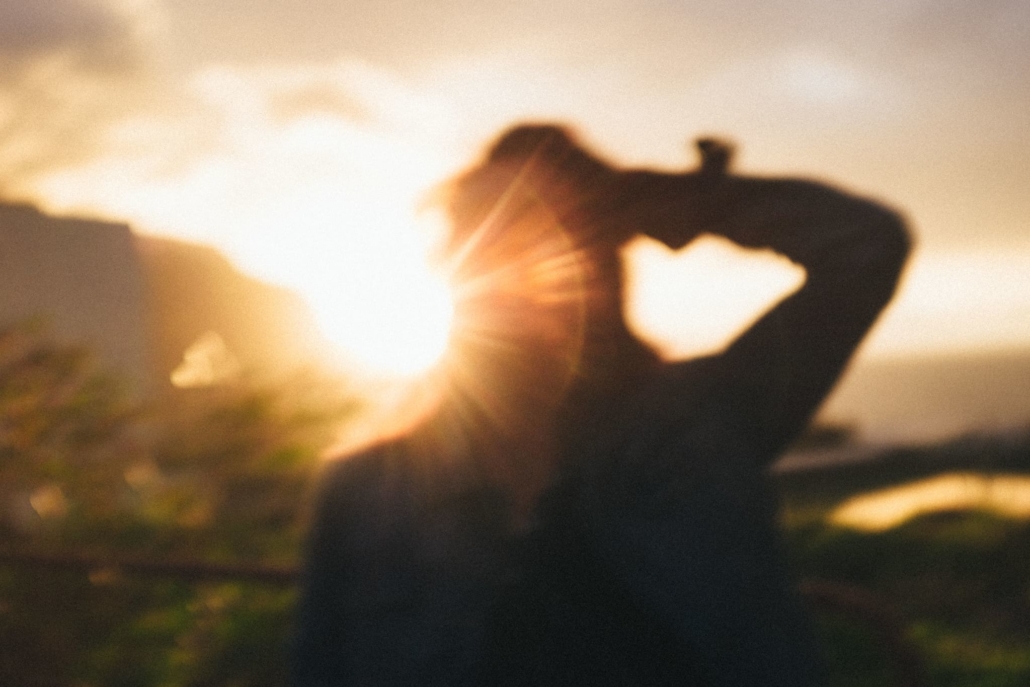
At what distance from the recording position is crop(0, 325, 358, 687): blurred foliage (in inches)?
110

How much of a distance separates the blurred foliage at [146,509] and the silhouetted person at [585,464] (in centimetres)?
132

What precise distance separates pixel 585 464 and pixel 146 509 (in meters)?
2.72

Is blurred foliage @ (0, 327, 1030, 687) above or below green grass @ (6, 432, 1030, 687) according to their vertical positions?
above

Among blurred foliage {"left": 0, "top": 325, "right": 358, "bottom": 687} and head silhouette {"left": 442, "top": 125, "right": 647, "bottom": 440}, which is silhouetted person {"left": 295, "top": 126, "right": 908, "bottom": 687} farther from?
blurred foliage {"left": 0, "top": 325, "right": 358, "bottom": 687}

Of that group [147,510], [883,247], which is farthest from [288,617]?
[883,247]

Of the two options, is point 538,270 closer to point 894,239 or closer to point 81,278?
point 894,239

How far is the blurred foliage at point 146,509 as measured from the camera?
9.19ft

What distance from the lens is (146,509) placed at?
3.40m

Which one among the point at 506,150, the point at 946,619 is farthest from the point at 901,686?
the point at 946,619

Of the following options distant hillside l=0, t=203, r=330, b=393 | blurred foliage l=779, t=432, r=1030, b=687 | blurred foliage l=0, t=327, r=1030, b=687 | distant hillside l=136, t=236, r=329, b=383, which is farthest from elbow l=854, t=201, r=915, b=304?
blurred foliage l=779, t=432, r=1030, b=687

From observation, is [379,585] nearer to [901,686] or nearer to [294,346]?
[901,686]

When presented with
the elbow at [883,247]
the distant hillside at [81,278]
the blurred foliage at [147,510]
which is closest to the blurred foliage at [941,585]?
the blurred foliage at [147,510]

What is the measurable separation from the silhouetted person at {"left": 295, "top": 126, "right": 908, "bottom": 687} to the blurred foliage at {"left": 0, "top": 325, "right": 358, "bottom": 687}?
1.32 meters

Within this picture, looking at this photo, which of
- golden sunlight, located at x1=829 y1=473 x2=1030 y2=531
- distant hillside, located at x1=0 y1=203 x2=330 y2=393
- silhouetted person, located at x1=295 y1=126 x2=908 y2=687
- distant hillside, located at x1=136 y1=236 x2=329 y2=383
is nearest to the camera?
silhouetted person, located at x1=295 y1=126 x2=908 y2=687
